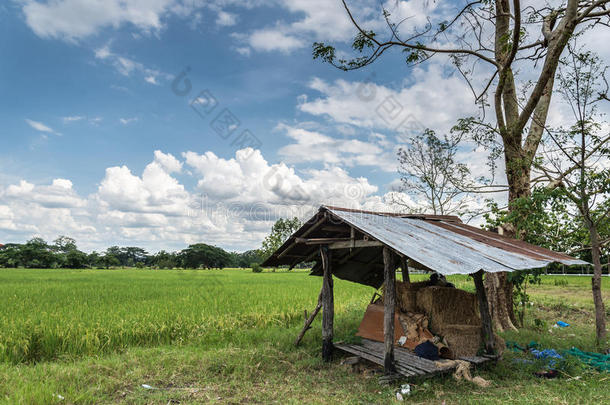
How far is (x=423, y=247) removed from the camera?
5.73 m

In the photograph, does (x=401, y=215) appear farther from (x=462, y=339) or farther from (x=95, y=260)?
(x=95, y=260)

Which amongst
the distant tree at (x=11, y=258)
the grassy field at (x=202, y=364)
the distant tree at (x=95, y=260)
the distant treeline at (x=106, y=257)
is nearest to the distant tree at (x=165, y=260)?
the distant treeline at (x=106, y=257)

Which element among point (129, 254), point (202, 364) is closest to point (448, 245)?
point (202, 364)

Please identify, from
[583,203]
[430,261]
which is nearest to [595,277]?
[583,203]

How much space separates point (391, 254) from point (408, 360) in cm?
168

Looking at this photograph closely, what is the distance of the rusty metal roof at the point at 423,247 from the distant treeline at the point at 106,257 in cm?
4902

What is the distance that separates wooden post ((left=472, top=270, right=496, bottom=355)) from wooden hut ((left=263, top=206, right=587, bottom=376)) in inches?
0.6

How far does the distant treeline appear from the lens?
60.0 metres

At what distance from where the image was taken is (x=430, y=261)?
197 inches

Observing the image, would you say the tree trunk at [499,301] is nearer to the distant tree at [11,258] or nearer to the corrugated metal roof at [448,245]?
the corrugated metal roof at [448,245]

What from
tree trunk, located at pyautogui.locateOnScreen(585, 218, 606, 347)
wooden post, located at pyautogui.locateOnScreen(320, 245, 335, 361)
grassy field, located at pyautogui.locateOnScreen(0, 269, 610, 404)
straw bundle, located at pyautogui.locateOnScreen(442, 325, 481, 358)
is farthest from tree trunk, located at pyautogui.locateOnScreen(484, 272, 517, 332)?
wooden post, located at pyautogui.locateOnScreen(320, 245, 335, 361)

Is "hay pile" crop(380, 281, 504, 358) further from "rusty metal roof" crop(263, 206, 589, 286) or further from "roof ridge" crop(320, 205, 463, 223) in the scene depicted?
"roof ridge" crop(320, 205, 463, 223)

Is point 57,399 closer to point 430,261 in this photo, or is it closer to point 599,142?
point 430,261

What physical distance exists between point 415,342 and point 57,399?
5214mm
